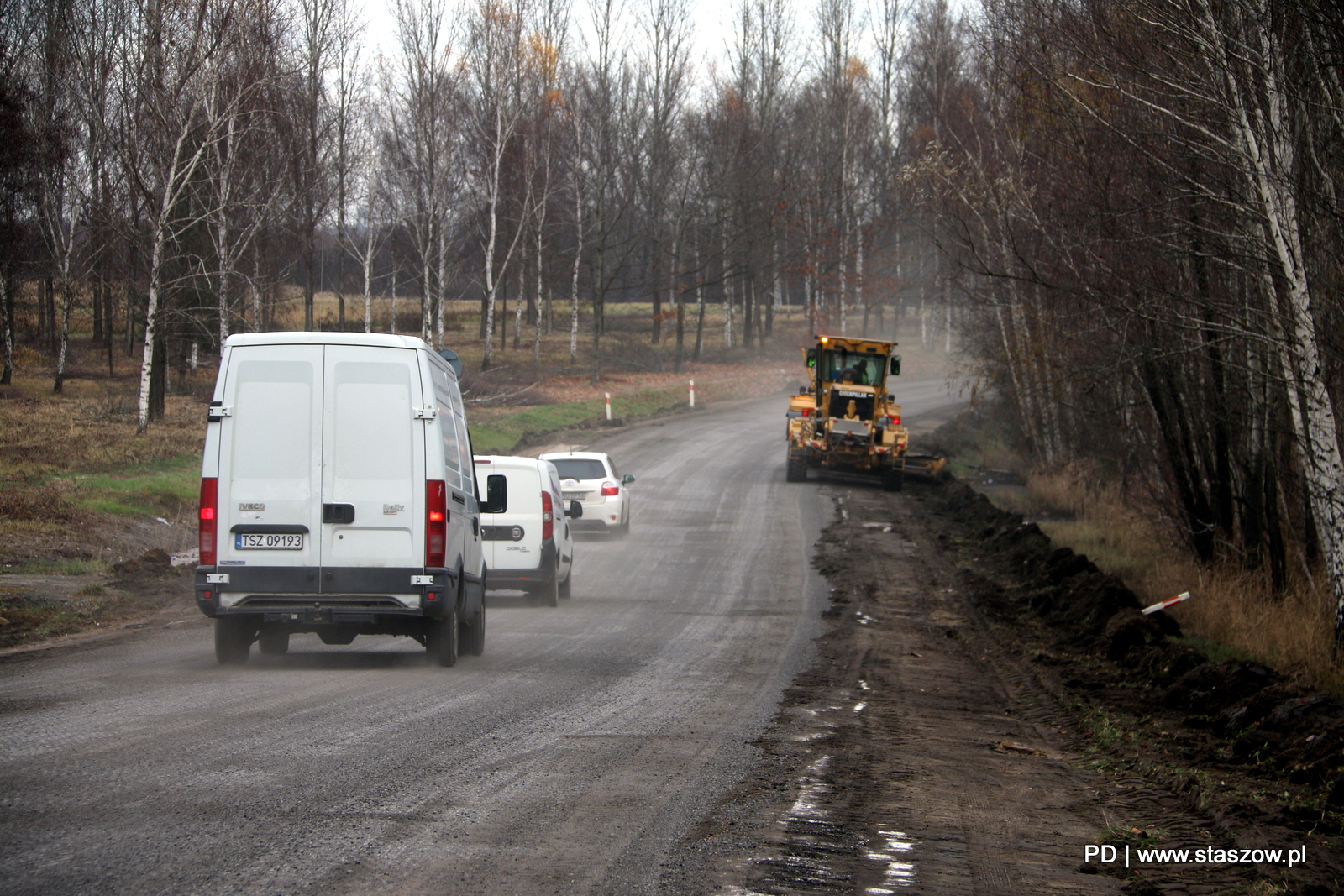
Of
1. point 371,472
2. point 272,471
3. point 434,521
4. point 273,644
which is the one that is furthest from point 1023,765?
point 273,644

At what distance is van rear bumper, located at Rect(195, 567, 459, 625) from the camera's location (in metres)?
9.17

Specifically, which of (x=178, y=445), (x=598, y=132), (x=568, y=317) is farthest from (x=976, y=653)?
(x=568, y=317)

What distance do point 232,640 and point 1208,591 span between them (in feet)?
35.7

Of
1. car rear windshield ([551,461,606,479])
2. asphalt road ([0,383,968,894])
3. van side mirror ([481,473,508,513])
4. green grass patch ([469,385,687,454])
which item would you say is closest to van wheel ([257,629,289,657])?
asphalt road ([0,383,968,894])

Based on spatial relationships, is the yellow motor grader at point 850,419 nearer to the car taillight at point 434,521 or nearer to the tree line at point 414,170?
the tree line at point 414,170

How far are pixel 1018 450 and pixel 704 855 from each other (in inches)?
1236

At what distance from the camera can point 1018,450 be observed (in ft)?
113

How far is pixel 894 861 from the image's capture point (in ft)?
16.5

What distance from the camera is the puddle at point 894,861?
15.3 ft

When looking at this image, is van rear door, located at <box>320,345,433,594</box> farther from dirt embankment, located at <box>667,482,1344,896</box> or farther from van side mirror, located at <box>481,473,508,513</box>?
dirt embankment, located at <box>667,482,1344,896</box>

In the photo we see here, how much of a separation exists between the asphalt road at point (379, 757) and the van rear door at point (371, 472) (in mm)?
884

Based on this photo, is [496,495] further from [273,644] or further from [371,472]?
[273,644]

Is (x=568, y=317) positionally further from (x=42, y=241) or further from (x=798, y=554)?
(x=798, y=554)

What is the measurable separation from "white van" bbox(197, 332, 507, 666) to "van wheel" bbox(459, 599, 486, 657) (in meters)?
A: 1.52
